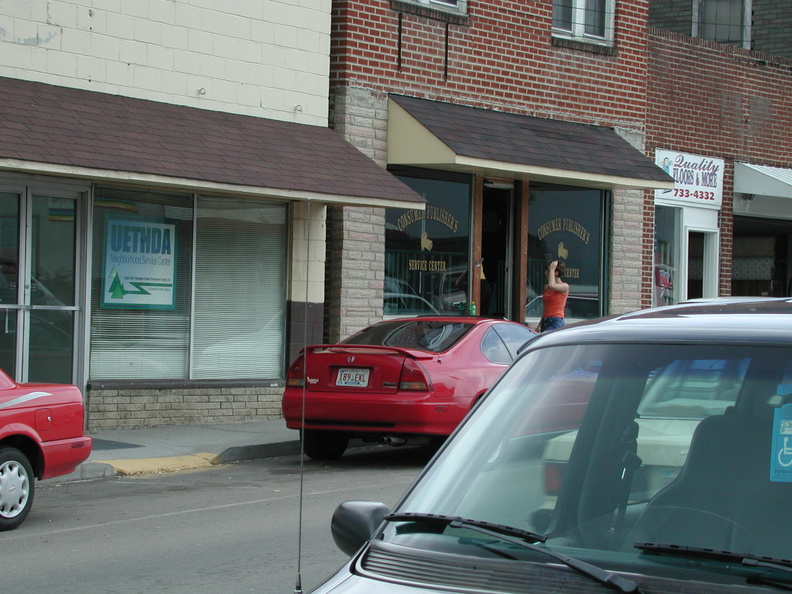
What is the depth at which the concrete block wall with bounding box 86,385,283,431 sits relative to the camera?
522 inches

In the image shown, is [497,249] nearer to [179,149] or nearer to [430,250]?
[430,250]

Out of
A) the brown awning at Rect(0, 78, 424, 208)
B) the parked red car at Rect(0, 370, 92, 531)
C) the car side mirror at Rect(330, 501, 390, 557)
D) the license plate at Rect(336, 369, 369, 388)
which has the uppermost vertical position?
the brown awning at Rect(0, 78, 424, 208)

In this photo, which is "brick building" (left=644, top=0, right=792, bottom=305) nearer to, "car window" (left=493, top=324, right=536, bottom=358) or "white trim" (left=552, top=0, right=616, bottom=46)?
"white trim" (left=552, top=0, right=616, bottom=46)

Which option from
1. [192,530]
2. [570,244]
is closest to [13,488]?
[192,530]

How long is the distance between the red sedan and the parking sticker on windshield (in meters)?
7.75

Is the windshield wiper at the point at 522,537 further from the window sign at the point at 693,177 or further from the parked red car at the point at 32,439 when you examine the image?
the window sign at the point at 693,177

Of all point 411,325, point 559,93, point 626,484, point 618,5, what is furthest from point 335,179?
point 626,484

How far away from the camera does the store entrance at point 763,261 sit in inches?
915

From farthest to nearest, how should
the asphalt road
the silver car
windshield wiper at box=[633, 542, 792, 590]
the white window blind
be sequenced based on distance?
the white window blind → the asphalt road → the silver car → windshield wiper at box=[633, 542, 792, 590]

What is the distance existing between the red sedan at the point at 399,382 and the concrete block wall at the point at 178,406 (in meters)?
2.75

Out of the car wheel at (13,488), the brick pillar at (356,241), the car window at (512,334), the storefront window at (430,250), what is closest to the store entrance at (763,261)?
the storefront window at (430,250)

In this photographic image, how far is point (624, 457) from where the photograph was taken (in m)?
3.12

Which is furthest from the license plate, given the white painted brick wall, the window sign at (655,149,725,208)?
the window sign at (655,149,725,208)

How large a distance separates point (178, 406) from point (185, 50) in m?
4.37
